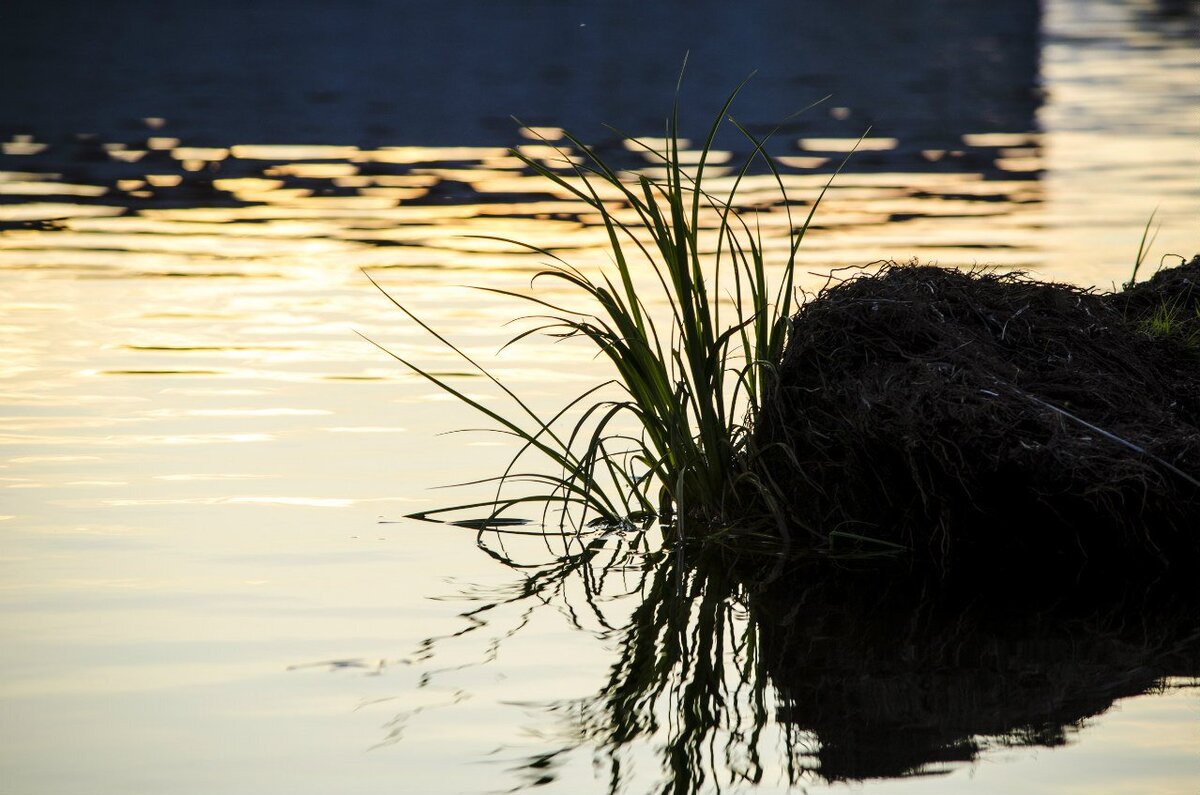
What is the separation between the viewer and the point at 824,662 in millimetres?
4270

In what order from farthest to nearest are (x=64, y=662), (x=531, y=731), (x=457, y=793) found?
1. (x=64, y=662)
2. (x=531, y=731)
3. (x=457, y=793)

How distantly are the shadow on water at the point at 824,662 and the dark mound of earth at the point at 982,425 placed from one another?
0.19 metres

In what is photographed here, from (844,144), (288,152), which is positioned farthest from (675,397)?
(844,144)

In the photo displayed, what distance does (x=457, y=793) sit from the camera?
3551 millimetres

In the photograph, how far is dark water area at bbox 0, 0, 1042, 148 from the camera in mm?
20906

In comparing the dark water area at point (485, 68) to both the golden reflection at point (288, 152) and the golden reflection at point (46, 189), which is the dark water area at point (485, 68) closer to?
the golden reflection at point (288, 152)

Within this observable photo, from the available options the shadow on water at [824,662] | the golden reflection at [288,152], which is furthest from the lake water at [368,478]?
the golden reflection at [288,152]

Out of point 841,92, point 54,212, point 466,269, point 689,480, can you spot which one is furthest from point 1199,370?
point 841,92

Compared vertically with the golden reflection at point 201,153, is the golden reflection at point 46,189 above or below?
below

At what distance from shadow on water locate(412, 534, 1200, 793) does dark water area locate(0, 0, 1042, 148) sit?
12021 mm

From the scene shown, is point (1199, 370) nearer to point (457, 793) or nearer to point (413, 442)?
point (413, 442)

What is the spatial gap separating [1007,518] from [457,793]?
218cm

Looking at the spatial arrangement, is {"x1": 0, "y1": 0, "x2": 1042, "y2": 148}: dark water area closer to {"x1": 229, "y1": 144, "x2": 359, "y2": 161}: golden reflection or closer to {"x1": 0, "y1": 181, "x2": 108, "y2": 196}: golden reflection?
{"x1": 229, "y1": 144, "x2": 359, "y2": 161}: golden reflection

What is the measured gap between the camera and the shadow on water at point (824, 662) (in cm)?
373
